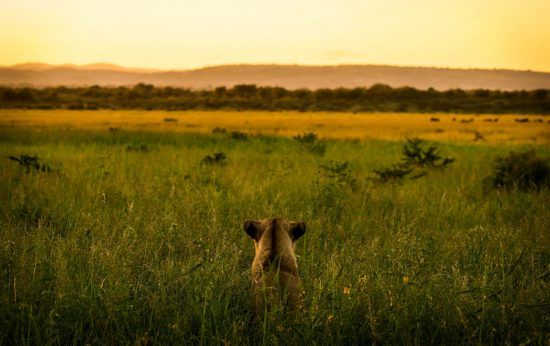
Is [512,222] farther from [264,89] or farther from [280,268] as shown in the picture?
[264,89]

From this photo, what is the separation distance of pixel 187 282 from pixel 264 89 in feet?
283

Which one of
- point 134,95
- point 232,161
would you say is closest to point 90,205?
point 232,161

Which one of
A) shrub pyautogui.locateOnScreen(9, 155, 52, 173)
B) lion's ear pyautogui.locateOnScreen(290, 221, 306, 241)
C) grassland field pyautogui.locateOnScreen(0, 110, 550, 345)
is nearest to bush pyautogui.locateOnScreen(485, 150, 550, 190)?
grassland field pyautogui.locateOnScreen(0, 110, 550, 345)

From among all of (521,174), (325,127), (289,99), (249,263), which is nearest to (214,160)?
(521,174)

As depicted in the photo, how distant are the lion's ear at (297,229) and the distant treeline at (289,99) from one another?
197 feet

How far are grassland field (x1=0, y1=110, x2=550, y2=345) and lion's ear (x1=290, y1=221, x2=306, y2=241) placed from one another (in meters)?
0.39

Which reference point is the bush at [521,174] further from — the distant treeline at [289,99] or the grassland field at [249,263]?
the distant treeline at [289,99]

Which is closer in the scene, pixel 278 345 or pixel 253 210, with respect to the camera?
pixel 278 345

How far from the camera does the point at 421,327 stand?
3404mm

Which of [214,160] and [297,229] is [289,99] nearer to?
[214,160]

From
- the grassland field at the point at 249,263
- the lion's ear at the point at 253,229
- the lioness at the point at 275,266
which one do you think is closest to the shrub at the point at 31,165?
the grassland field at the point at 249,263

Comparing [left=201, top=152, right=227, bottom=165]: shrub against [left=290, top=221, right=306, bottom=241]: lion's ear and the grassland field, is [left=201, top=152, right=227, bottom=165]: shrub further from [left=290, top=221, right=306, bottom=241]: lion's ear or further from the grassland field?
[left=290, top=221, right=306, bottom=241]: lion's ear

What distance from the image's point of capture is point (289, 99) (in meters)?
79.8

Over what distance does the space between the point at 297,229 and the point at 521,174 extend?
27.6 ft
